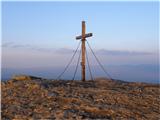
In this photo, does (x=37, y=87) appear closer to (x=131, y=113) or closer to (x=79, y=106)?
(x=79, y=106)

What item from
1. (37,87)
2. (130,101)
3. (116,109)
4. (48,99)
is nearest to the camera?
(116,109)

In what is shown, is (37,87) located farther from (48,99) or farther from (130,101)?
(130,101)

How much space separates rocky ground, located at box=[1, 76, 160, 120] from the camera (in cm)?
1025

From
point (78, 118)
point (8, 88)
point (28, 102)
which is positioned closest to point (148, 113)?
point (78, 118)

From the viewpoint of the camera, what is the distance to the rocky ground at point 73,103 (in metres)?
10.2

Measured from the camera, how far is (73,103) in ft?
37.8

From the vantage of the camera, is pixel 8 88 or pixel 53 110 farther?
pixel 8 88

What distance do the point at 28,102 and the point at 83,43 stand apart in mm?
7432

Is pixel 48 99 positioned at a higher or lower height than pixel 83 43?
lower

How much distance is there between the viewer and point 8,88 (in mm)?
14227

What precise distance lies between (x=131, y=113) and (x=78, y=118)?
2445 millimetres

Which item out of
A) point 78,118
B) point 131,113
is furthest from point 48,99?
point 131,113

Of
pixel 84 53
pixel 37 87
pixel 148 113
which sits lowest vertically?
pixel 148 113

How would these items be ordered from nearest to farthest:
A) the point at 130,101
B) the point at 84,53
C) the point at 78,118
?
the point at 78,118 → the point at 130,101 → the point at 84,53
